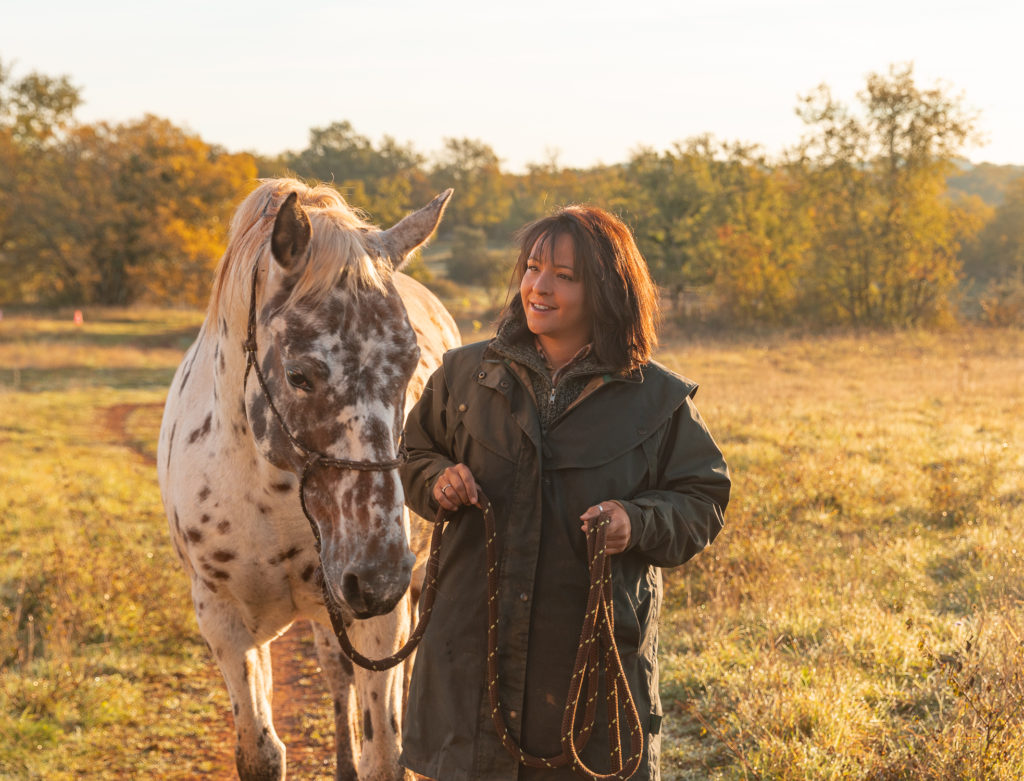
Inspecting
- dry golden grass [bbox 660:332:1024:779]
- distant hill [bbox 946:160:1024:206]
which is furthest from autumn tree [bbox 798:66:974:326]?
distant hill [bbox 946:160:1024:206]

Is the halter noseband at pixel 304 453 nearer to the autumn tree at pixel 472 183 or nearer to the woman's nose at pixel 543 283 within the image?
the woman's nose at pixel 543 283

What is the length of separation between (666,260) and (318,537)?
35.6 m

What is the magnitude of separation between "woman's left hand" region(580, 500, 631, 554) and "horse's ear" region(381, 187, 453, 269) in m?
1.20

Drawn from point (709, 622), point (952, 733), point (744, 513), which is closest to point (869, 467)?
Answer: point (744, 513)

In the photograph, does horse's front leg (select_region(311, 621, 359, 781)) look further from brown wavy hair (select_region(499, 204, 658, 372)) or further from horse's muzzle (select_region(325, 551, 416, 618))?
brown wavy hair (select_region(499, 204, 658, 372))

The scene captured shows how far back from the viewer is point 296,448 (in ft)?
7.72

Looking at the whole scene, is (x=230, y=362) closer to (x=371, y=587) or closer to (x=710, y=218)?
(x=371, y=587)

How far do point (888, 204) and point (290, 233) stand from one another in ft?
102

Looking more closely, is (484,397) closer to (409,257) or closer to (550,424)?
(550,424)

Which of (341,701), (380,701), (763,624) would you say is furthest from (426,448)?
(763,624)

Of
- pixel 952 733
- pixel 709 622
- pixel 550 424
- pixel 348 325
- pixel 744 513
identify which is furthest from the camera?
pixel 744 513

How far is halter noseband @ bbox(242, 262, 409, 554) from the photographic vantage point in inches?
87.2

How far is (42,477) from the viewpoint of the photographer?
9594mm

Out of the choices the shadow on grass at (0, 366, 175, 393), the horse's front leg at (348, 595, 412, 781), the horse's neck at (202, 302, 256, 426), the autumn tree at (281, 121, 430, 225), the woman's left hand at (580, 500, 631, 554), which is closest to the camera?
the woman's left hand at (580, 500, 631, 554)
